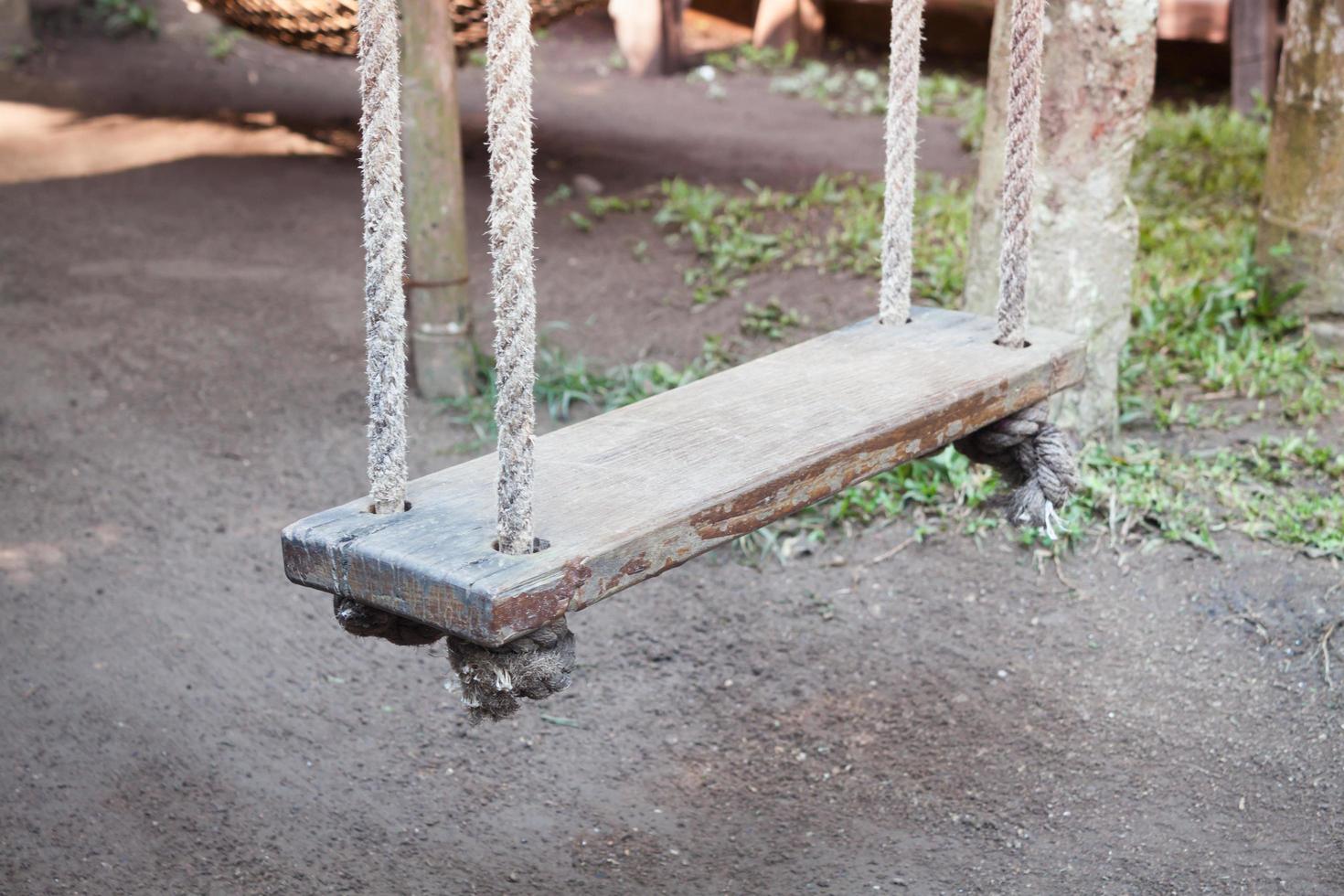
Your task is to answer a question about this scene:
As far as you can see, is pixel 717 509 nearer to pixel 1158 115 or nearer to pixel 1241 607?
pixel 1241 607

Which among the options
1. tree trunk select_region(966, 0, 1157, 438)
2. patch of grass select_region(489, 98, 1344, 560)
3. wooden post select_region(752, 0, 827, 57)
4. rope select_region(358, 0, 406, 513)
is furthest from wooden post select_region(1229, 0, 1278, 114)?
rope select_region(358, 0, 406, 513)

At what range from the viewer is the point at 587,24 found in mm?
10148

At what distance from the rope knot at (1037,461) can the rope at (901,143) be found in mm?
349

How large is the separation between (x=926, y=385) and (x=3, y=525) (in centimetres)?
276

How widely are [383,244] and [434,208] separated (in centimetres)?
276

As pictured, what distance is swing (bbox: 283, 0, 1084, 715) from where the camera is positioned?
5.43 ft

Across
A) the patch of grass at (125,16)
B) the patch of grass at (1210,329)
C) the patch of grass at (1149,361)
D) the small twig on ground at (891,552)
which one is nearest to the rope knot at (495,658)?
the patch of grass at (1149,361)

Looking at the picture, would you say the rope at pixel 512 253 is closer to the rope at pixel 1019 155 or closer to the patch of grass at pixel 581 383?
the rope at pixel 1019 155

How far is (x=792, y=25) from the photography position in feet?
30.6

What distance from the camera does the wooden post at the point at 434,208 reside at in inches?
169

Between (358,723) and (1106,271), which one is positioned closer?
(358,723)

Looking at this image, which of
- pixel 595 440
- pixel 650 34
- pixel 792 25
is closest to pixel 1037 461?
pixel 595 440

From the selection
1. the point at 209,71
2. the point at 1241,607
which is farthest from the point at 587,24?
the point at 1241,607

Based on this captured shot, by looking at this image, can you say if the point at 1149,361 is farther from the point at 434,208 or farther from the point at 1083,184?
the point at 434,208
